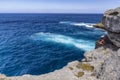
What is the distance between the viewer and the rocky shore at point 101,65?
25.1m

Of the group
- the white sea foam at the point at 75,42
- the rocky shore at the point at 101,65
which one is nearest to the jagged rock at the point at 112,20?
the rocky shore at the point at 101,65

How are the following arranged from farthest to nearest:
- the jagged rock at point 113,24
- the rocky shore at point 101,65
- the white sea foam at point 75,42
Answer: the white sea foam at point 75,42 → the jagged rock at point 113,24 → the rocky shore at point 101,65

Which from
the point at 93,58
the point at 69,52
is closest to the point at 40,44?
the point at 69,52

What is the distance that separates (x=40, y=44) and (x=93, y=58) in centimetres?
5260

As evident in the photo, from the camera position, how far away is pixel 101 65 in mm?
27875

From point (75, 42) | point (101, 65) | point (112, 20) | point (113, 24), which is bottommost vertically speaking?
point (75, 42)

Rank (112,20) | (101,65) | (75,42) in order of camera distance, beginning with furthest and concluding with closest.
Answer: (75,42), (112,20), (101,65)

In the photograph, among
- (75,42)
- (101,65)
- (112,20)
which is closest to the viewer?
(101,65)

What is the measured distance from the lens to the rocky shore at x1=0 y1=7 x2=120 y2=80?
2515 centimetres

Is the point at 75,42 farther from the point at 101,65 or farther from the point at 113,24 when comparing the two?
the point at 101,65

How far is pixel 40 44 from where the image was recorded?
275 ft

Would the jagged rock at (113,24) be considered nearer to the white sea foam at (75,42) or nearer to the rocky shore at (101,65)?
the rocky shore at (101,65)

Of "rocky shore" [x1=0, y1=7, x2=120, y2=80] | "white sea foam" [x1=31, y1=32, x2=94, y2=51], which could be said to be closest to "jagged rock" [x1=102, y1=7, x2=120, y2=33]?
"rocky shore" [x1=0, y1=7, x2=120, y2=80]

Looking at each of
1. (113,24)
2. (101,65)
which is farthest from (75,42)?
(101,65)
